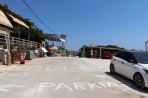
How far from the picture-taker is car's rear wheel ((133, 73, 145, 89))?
1137 centimetres

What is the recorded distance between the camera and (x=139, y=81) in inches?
459

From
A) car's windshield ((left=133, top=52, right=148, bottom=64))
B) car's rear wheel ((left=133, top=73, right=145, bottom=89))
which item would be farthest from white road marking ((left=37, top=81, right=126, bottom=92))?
car's windshield ((left=133, top=52, right=148, bottom=64))

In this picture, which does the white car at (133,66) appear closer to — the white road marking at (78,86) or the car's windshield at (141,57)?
the car's windshield at (141,57)

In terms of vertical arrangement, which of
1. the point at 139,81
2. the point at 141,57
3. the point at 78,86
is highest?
the point at 141,57

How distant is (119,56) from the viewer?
15430 millimetres

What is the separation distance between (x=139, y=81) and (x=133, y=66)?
1.21 meters

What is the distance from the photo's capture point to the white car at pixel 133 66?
11507mm

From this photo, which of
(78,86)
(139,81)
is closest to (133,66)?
(139,81)

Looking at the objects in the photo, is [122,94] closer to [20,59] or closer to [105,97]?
[105,97]

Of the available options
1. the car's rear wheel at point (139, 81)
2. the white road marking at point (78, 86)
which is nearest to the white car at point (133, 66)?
the car's rear wheel at point (139, 81)

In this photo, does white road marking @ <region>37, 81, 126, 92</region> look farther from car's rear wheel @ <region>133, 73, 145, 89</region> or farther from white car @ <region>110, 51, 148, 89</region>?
white car @ <region>110, 51, 148, 89</region>

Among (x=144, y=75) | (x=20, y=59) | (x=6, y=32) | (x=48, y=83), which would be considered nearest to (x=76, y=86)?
(x=48, y=83)

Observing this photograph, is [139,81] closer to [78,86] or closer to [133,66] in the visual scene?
[133,66]

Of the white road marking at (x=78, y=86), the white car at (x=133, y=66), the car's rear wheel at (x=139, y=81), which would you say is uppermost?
the white car at (x=133, y=66)
